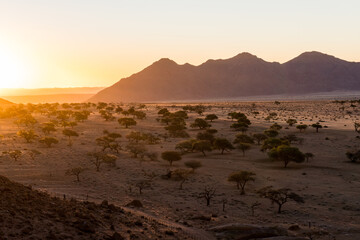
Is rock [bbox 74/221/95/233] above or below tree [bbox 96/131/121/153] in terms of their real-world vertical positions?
above

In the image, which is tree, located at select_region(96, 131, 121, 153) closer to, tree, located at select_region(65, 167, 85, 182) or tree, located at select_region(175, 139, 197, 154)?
tree, located at select_region(175, 139, 197, 154)

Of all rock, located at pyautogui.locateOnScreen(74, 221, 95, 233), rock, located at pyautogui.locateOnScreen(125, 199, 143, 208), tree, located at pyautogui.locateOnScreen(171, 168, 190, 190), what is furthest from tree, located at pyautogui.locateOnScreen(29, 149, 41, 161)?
rock, located at pyautogui.locateOnScreen(74, 221, 95, 233)

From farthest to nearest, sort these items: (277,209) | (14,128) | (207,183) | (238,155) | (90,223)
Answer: (14,128) < (238,155) < (207,183) < (277,209) < (90,223)

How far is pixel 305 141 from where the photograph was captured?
157 ft

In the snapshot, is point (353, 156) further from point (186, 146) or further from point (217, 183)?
point (186, 146)

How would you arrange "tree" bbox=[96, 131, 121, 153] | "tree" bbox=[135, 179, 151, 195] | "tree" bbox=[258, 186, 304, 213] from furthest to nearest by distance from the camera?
1. "tree" bbox=[96, 131, 121, 153]
2. "tree" bbox=[135, 179, 151, 195]
3. "tree" bbox=[258, 186, 304, 213]

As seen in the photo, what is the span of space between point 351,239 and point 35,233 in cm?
1466

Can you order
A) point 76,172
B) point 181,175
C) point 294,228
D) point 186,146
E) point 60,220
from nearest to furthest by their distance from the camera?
point 60,220 < point 294,228 < point 76,172 < point 181,175 < point 186,146

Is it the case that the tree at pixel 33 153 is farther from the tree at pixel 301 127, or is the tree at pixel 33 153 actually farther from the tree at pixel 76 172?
the tree at pixel 301 127

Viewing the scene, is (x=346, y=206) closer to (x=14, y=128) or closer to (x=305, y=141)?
(x=305, y=141)

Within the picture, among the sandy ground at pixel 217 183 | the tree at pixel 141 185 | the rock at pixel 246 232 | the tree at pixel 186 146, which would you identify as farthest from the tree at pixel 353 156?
the rock at pixel 246 232

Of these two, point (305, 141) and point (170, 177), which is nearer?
point (170, 177)

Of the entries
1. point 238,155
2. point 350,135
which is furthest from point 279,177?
point 350,135

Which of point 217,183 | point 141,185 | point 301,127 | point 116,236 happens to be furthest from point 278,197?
point 301,127
